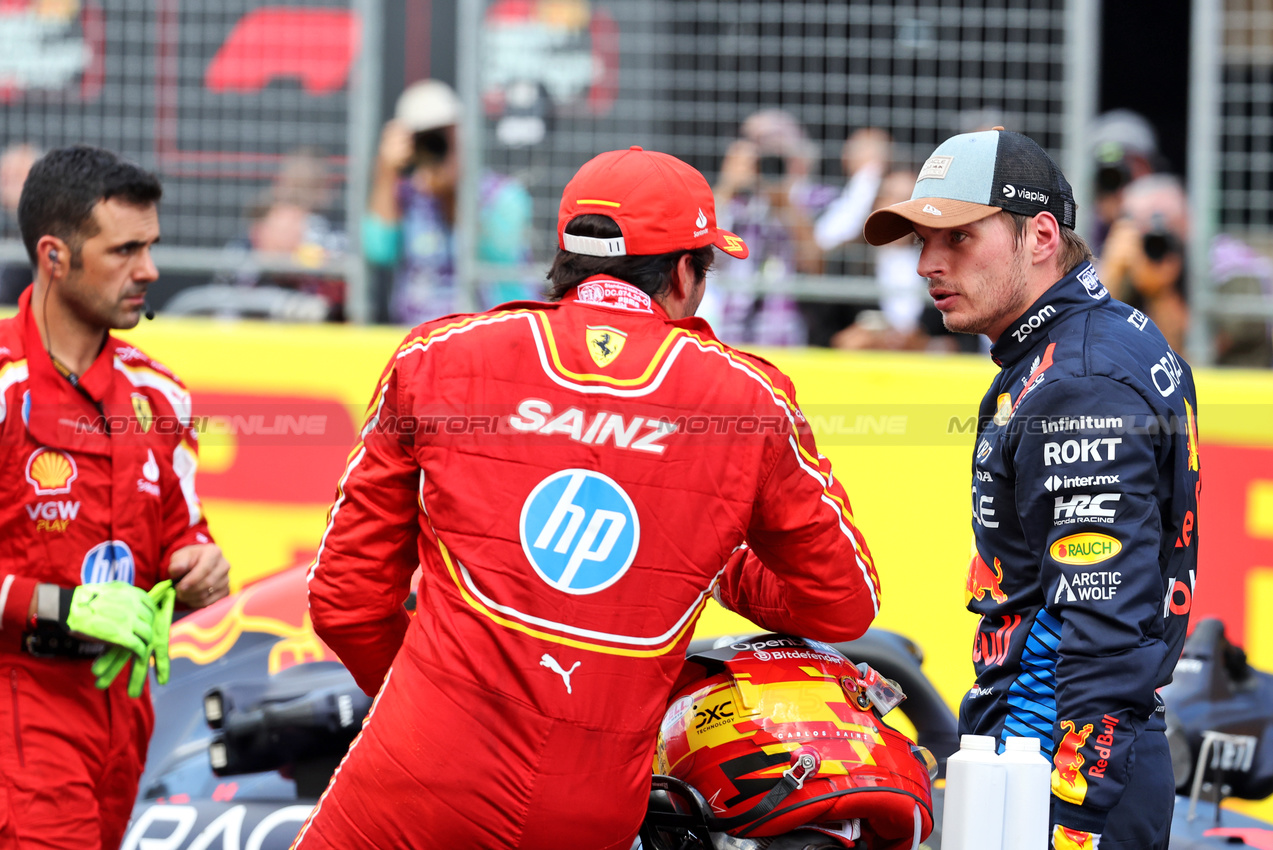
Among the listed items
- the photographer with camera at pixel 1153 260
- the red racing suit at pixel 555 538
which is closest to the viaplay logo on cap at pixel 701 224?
the red racing suit at pixel 555 538

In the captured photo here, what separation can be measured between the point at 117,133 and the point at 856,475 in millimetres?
3575

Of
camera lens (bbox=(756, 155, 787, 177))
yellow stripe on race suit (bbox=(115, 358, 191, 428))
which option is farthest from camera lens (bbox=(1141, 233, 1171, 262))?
yellow stripe on race suit (bbox=(115, 358, 191, 428))

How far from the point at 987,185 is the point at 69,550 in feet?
7.19

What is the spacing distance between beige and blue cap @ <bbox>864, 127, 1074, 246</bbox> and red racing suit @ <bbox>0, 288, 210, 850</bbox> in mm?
1907

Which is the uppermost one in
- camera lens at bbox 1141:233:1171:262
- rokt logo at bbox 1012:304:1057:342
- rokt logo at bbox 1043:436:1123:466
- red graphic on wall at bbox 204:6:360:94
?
red graphic on wall at bbox 204:6:360:94

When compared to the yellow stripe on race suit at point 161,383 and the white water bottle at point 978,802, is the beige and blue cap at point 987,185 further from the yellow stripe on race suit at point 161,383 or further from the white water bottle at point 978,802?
the yellow stripe on race suit at point 161,383

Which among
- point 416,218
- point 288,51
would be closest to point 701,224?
point 416,218

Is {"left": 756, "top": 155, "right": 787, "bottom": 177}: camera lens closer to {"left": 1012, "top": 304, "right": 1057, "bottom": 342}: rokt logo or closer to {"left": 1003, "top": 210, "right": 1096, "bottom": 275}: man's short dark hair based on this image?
{"left": 1003, "top": 210, "right": 1096, "bottom": 275}: man's short dark hair

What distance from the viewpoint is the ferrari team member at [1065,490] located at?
7.76 ft

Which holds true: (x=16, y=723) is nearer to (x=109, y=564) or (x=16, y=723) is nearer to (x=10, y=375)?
(x=109, y=564)

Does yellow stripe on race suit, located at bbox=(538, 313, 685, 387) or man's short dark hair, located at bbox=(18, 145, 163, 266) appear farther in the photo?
man's short dark hair, located at bbox=(18, 145, 163, 266)

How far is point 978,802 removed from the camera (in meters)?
2.16

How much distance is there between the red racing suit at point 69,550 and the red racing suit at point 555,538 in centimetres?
103

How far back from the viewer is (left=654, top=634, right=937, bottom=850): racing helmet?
251 centimetres
